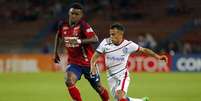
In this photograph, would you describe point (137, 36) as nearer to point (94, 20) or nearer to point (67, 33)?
point (94, 20)

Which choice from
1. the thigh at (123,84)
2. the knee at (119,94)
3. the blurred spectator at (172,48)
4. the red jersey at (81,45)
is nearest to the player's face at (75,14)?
the red jersey at (81,45)

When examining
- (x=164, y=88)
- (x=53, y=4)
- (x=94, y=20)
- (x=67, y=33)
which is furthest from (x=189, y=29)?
(x=67, y=33)

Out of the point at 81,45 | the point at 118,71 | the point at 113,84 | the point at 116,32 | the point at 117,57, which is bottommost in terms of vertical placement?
the point at 113,84

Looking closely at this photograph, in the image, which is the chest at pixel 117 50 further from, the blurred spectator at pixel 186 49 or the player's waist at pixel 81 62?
the blurred spectator at pixel 186 49

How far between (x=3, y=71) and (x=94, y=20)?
10643 millimetres

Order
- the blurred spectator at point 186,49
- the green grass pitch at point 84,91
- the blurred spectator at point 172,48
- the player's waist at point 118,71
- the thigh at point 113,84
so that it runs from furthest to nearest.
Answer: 1. the blurred spectator at point 186,49
2. the blurred spectator at point 172,48
3. the green grass pitch at point 84,91
4. the player's waist at point 118,71
5. the thigh at point 113,84

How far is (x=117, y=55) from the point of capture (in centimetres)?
1212

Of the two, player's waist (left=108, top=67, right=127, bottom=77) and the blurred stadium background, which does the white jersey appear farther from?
the blurred stadium background

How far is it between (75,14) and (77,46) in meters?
0.70

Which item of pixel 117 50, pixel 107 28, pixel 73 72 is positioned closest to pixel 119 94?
pixel 117 50

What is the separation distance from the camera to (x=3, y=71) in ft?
116

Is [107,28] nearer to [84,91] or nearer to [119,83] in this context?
[84,91]

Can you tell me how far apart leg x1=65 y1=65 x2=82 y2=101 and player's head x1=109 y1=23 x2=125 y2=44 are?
5.27ft

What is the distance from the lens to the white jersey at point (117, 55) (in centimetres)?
1212
